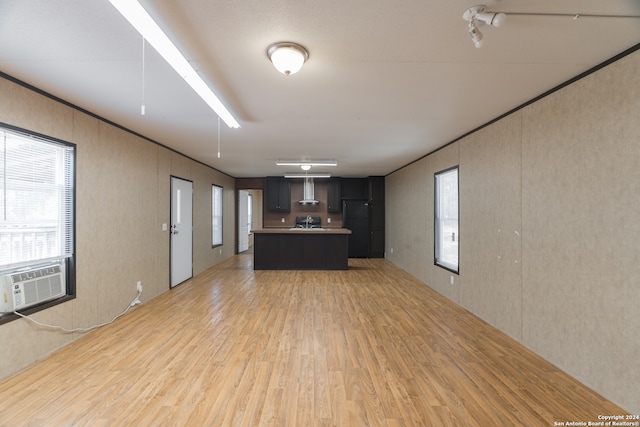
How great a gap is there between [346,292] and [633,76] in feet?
14.0

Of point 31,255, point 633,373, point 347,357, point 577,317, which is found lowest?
point 347,357

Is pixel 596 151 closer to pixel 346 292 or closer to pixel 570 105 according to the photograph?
pixel 570 105

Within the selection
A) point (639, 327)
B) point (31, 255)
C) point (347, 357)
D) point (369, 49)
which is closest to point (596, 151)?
point (639, 327)

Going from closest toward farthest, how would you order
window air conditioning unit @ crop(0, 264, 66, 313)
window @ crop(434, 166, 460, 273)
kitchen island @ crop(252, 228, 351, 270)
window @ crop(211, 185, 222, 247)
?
window air conditioning unit @ crop(0, 264, 66, 313)
window @ crop(434, 166, 460, 273)
kitchen island @ crop(252, 228, 351, 270)
window @ crop(211, 185, 222, 247)

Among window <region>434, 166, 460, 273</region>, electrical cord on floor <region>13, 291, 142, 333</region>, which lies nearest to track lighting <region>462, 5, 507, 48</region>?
window <region>434, 166, 460, 273</region>

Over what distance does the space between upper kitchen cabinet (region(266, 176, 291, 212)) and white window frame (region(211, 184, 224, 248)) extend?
1.52 meters

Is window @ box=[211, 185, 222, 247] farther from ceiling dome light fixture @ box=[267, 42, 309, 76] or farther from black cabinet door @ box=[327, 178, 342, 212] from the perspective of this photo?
ceiling dome light fixture @ box=[267, 42, 309, 76]

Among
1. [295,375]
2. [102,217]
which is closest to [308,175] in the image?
[102,217]

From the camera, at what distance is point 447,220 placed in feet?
16.7

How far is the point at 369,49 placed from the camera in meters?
2.06

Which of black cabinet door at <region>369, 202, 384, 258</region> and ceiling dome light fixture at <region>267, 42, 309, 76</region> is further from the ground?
ceiling dome light fixture at <region>267, 42, 309, 76</region>

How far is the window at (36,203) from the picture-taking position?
2.51m

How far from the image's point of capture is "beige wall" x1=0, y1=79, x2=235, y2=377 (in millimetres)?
2629

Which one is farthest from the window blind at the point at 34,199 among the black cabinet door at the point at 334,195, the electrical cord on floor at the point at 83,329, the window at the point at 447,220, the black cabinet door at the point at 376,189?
the black cabinet door at the point at 376,189
